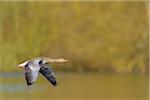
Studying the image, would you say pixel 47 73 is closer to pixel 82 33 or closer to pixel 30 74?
pixel 30 74

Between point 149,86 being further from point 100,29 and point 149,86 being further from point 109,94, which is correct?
point 100,29

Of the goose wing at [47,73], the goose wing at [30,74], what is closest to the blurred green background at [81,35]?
the goose wing at [47,73]

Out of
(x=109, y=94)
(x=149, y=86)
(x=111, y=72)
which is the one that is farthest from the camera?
(x=111, y=72)

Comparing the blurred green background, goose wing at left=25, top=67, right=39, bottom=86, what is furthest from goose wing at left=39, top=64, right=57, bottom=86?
→ the blurred green background

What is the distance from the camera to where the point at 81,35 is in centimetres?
2934

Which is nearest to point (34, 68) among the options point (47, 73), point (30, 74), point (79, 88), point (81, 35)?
point (30, 74)

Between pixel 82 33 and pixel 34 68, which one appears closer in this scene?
pixel 34 68

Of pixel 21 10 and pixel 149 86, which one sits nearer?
pixel 149 86

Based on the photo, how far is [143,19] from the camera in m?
29.0

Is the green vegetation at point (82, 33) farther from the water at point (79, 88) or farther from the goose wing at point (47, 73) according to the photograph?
the goose wing at point (47, 73)

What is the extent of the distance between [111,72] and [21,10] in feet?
13.1

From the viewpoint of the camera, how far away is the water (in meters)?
19.0

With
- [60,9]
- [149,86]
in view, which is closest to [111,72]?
[60,9]

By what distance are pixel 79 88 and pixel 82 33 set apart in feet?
27.0
